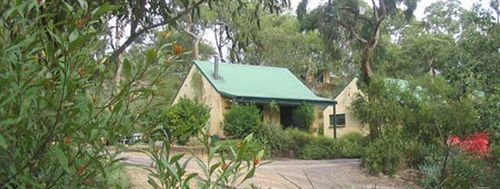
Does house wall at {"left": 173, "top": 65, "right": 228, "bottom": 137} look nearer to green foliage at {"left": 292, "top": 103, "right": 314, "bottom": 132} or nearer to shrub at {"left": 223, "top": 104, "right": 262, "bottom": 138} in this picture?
shrub at {"left": 223, "top": 104, "right": 262, "bottom": 138}

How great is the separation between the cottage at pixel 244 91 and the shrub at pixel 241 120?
0.90 m

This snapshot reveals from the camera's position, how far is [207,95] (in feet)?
78.3

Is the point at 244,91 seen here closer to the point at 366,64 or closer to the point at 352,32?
the point at 366,64

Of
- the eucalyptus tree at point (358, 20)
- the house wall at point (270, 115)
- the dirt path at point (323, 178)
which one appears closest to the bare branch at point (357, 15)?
the eucalyptus tree at point (358, 20)

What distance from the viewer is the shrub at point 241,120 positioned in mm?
20516

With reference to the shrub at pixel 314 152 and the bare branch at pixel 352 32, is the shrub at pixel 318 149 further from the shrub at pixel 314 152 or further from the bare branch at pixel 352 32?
the bare branch at pixel 352 32

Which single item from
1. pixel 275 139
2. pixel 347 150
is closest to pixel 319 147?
pixel 347 150

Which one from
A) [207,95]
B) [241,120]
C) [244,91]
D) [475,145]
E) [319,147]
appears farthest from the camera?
[207,95]

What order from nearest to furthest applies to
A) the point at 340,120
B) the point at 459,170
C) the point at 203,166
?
the point at 203,166 < the point at 459,170 < the point at 340,120

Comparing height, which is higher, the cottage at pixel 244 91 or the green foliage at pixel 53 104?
the cottage at pixel 244 91

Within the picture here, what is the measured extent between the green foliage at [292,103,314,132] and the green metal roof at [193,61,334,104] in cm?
37

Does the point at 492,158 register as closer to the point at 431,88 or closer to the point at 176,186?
the point at 431,88

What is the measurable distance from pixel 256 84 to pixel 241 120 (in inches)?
157

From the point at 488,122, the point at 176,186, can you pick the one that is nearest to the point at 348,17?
the point at 488,122
